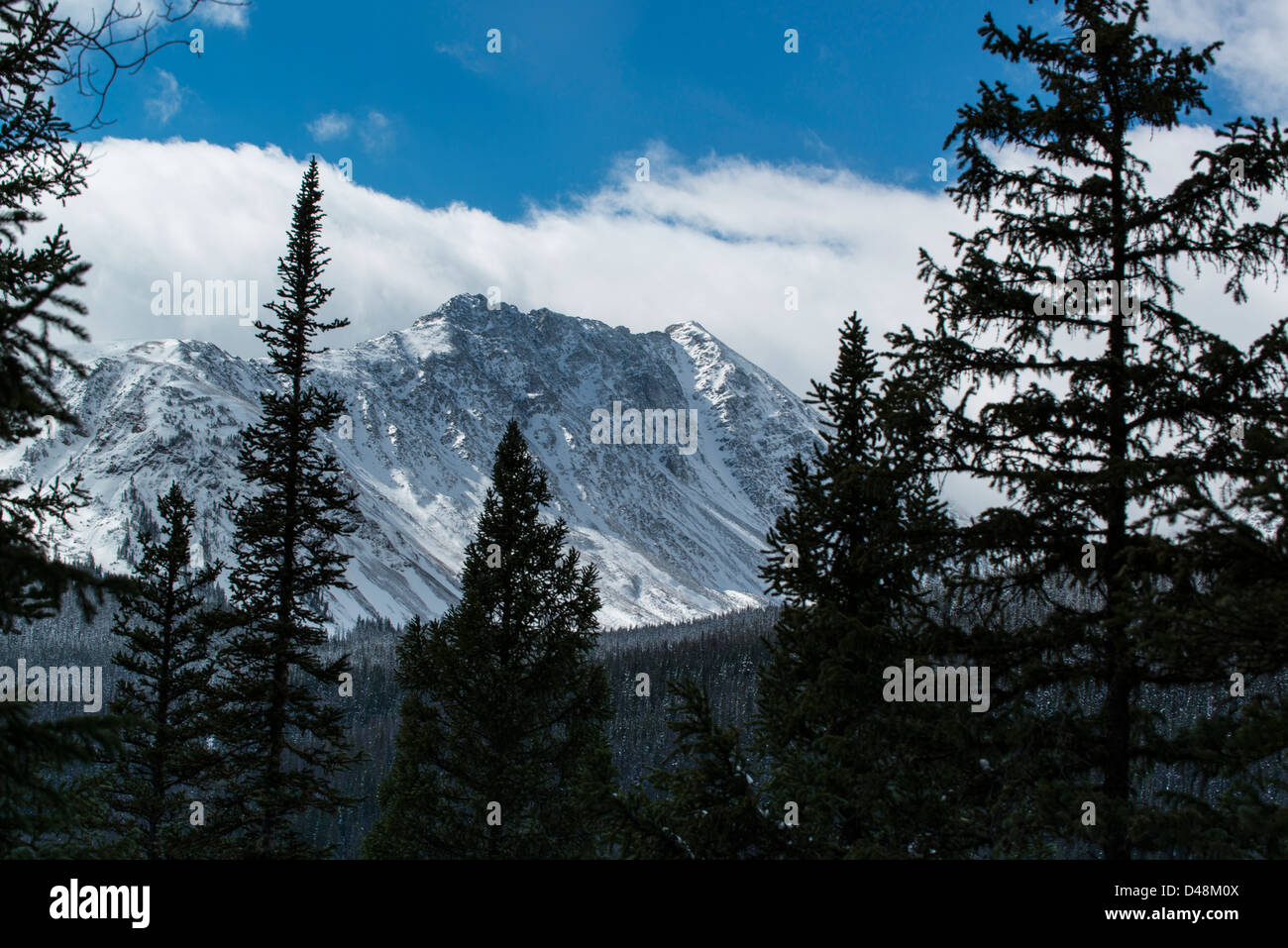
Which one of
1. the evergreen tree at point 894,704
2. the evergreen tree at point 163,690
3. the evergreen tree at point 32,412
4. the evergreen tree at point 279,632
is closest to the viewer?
the evergreen tree at point 32,412

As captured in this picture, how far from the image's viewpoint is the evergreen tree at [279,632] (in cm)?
1453

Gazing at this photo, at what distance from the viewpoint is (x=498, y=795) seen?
15570 millimetres

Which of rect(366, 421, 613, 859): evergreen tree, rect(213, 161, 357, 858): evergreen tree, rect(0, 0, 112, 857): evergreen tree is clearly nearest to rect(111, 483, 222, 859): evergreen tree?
rect(213, 161, 357, 858): evergreen tree

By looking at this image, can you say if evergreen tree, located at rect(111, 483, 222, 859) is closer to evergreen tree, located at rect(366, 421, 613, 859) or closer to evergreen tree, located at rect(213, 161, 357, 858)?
evergreen tree, located at rect(213, 161, 357, 858)

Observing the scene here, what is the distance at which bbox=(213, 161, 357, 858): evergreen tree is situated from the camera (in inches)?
572

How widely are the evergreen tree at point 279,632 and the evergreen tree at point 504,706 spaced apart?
1.51m

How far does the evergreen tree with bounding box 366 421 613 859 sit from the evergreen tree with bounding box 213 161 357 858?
Result: 151cm

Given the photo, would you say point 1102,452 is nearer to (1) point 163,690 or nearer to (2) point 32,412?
(2) point 32,412

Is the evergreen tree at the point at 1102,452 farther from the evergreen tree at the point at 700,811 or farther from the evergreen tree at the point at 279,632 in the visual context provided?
Answer: the evergreen tree at the point at 279,632

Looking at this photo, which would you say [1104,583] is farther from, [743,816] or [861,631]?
[743,816]

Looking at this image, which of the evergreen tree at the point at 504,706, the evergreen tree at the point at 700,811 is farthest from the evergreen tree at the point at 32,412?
the evergreen tree at the point at 504,706
